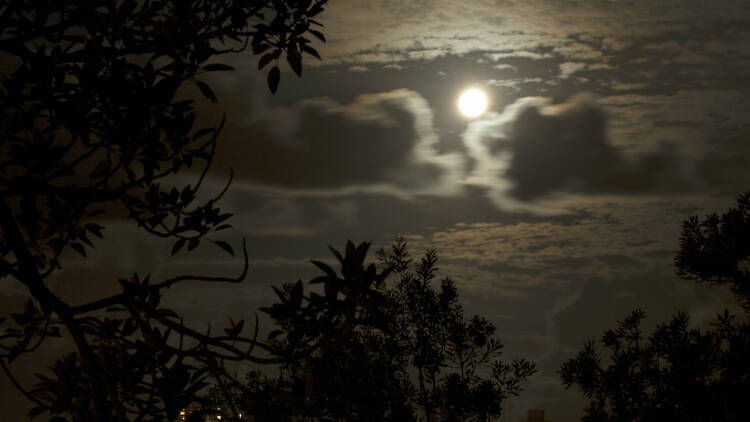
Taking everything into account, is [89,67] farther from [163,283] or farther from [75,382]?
[75,382]

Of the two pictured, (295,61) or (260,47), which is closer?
(295,61)

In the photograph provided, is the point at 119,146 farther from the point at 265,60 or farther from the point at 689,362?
the point at 689,362

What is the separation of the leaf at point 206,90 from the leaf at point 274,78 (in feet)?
1.42

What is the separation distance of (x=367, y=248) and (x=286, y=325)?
2.92 ft

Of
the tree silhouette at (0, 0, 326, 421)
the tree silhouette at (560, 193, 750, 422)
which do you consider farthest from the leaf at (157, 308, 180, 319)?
the tree silhouette at (560, 193, 750, 422)

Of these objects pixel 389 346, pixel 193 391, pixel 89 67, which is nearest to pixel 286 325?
pixel 193 391

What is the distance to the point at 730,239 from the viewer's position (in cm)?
1158

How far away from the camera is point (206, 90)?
16.3 feet

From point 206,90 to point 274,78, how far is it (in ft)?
1.67

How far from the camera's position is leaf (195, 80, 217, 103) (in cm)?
496

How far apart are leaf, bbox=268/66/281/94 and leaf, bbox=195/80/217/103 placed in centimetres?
43

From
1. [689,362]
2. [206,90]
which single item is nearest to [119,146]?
[206,90]

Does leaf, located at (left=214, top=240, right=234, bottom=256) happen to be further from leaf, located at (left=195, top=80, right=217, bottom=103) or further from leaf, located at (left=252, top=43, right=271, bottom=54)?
leaf, located at (left=252, top=43, right=271, bottom=54)

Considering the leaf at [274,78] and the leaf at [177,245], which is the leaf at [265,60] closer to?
the leaf at [274,78]
